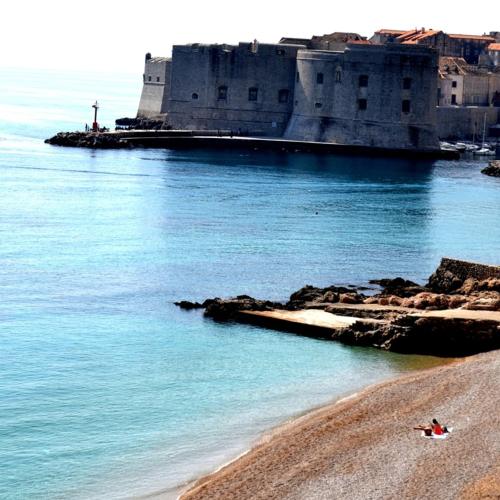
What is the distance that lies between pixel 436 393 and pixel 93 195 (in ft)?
89.5

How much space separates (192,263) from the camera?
30.7 m

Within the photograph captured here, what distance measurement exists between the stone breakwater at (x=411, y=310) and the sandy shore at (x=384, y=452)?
89.1 inches

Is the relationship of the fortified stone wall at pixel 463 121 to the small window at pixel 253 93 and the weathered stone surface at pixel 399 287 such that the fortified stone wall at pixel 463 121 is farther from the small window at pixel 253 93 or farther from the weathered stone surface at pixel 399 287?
the weathered stone surface at pixel 399 287

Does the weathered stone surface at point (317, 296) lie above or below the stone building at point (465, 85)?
below

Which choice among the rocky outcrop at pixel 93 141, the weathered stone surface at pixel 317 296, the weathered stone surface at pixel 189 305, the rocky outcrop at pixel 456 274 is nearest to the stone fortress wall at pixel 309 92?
the rocky outcrop at pixel 93 141

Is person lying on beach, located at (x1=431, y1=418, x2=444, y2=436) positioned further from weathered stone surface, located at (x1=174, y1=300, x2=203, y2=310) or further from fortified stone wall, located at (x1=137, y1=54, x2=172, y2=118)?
fortified stone wall, located at (x1=137, y1=54, x2=172, y2=118)

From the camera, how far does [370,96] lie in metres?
60.9

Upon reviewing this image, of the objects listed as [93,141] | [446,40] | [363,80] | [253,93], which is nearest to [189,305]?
[93,141]

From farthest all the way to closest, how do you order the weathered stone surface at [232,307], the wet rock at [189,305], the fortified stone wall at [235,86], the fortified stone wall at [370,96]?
the fortified stone wall at [235,86] → the fortified stone wall at [370,96] → the wet rock at [189,305] → the weathered stone surface at [232,307]

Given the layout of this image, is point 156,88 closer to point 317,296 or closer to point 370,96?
point 370,96

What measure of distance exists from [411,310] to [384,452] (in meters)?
7.88

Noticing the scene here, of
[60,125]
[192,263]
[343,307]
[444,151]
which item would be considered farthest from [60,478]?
[60,125]

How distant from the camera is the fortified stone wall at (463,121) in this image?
6825 centimetres

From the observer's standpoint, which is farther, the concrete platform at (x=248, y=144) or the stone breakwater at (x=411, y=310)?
the concrete platform at (x=248, y=144)
